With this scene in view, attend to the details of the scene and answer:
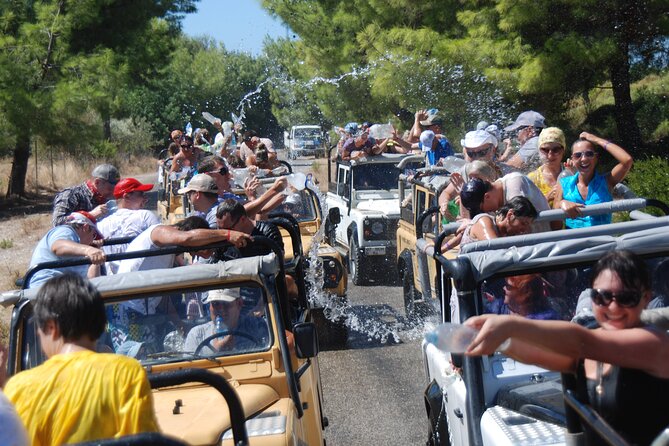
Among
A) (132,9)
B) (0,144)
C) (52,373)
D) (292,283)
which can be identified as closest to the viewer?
(52,373)

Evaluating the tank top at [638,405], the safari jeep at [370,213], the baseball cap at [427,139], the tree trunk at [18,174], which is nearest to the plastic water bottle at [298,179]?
the baseball cap at [427,139]

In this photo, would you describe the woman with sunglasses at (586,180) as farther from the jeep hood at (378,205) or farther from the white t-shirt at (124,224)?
the jeep hood at (378,205)

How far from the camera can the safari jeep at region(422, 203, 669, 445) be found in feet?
14.2

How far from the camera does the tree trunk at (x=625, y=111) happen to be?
57.8ft

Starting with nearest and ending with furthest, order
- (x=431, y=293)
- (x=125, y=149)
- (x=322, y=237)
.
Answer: (x=431, y=293)
(x=322, y=237)
(x=125, y=149)

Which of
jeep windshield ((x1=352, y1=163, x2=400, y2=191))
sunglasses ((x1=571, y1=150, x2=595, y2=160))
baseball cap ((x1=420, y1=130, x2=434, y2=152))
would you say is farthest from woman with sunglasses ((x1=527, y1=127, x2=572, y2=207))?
jeep windshield ((x1=352, y1=163, x2=400, y2=191))

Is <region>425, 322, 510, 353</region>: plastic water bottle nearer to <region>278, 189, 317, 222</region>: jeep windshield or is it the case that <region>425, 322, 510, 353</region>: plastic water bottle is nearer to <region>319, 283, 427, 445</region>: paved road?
<region>319, 283, 427, 445</region>: paved road

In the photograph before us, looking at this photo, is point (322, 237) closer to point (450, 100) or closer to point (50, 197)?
point (450, 100)

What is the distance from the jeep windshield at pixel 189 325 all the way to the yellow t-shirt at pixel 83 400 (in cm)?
197

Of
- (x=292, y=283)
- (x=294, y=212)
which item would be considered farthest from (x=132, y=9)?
(x=292, y=283)

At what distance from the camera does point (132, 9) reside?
28406 mm

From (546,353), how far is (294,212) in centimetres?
825

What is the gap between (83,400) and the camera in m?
3.09

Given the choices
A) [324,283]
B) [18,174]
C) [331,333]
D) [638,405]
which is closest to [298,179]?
[324,283]
